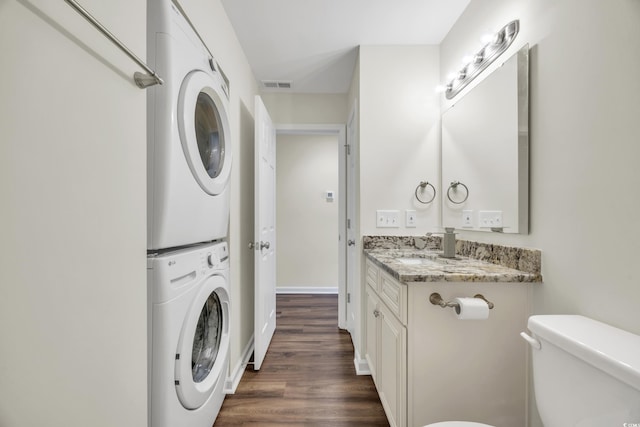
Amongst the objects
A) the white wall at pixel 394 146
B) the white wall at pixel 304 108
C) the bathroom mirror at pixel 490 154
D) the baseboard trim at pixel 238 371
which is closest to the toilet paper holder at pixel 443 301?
the bathroom mirror at pixel 490 154

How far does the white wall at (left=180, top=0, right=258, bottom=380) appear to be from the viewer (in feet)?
5.13

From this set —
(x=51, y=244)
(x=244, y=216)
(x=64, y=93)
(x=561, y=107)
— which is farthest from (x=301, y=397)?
(x=561, y=107)

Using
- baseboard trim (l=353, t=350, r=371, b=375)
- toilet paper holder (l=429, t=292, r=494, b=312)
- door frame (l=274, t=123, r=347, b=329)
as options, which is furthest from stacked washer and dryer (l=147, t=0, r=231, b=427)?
door frame (l=274, t=123, r=347, b=329)

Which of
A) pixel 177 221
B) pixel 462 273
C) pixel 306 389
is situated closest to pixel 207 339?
pixel 177 221

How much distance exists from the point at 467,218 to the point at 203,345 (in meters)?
1.58

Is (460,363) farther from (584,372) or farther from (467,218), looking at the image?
(467,218)

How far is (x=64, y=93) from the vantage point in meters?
0.57

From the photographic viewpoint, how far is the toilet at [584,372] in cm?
63

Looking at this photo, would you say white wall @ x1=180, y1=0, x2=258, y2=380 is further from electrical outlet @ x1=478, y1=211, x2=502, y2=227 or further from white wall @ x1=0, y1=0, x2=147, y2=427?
electrical outlet @ x1=478, y1=211, x2=502, y2=227

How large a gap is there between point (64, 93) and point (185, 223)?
57cm

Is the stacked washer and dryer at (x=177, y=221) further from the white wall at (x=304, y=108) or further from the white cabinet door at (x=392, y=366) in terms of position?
the white wall at (x=304, y=108)

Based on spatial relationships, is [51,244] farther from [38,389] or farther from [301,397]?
[301,397]

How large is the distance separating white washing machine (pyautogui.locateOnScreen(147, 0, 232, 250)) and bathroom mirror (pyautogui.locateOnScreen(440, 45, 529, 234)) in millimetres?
1349

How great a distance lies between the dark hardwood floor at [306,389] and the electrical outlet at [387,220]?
1063 millimetres
